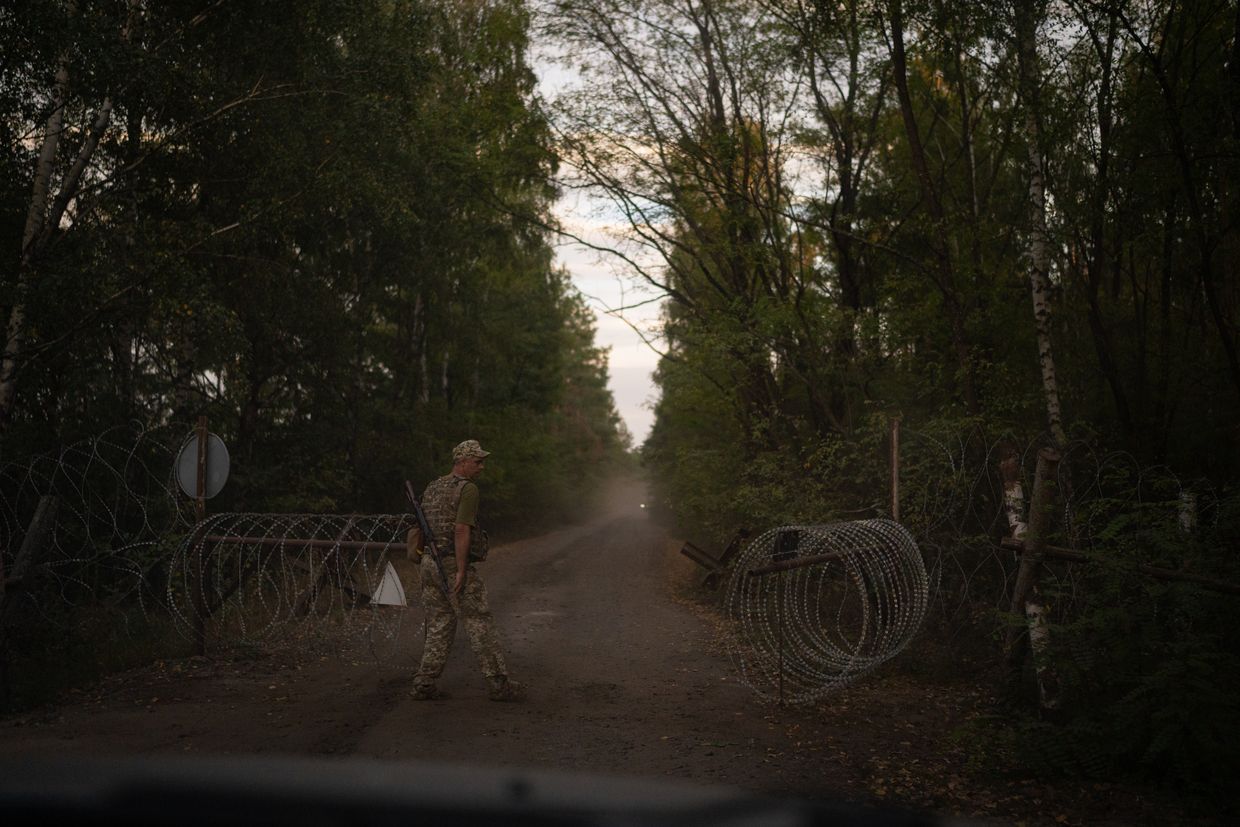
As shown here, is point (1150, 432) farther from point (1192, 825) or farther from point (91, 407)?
point (91, 407)

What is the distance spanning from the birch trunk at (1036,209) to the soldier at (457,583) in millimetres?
7364

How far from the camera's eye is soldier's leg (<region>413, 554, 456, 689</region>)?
28.9 feet

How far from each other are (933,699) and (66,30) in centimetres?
1269

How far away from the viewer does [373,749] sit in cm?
698

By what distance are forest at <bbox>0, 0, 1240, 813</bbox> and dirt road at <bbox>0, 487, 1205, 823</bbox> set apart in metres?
0.64

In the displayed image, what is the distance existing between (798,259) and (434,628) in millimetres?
13440

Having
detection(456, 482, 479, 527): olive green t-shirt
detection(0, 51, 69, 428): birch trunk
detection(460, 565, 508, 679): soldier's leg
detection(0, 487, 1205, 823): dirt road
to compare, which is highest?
detection(0, 51, 69, 428): birch trunk

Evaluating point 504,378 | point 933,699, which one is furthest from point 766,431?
point 504,378

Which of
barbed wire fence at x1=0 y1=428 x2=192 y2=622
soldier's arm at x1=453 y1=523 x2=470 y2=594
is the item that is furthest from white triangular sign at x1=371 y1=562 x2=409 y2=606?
barbed wire fence at x1=0 y1=428 x2=192 y2=622

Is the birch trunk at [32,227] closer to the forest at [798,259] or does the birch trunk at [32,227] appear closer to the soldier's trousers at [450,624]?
the forest at [798,259]

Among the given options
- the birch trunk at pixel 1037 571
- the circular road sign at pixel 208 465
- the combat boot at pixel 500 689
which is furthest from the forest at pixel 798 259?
the combat boot at pixel 500 689

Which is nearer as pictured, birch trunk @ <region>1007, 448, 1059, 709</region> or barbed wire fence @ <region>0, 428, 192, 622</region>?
birch trunk @ <region>1007, 448, 1059, 709</region>

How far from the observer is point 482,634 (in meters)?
8.79

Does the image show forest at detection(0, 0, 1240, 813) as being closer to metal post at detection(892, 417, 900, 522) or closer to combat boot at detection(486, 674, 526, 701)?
metal post at detection(892, 417, 900, 522)
